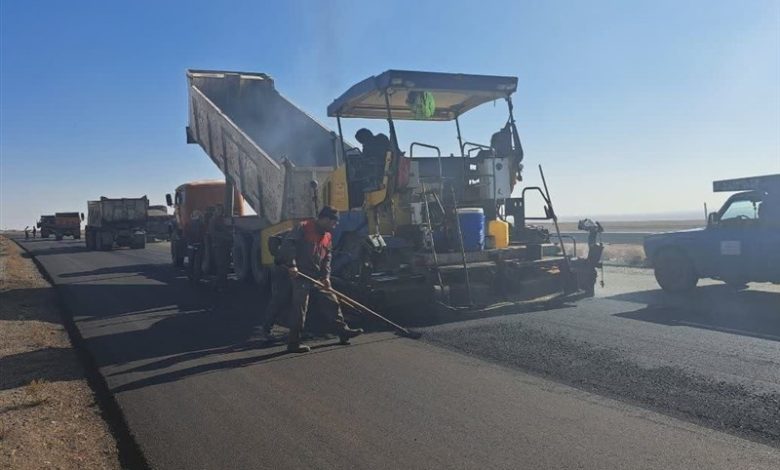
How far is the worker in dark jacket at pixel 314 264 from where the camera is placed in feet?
23.0

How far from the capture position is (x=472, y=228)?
8.80 meters

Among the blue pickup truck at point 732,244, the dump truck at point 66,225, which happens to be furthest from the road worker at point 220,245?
the dump truck at point 66,225

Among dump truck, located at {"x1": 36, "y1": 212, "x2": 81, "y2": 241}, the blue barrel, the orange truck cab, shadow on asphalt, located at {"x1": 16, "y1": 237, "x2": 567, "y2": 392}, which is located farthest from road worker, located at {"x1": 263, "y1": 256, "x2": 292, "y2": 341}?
dump truck, located at {"x1": 36, "y1": 212, "x2": 81, "y2": 241}

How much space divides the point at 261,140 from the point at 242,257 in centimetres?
271

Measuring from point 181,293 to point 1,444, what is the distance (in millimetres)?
8050

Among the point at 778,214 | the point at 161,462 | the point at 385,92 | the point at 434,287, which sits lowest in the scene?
the point at 161,462

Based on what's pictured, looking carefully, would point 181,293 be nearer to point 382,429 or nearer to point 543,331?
point 543,331

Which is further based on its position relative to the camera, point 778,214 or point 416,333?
point 778,214

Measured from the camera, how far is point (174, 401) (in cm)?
520

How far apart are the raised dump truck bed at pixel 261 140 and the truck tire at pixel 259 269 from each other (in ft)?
1.78

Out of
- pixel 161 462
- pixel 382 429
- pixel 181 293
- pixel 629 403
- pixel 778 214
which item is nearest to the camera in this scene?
pixel 161 462

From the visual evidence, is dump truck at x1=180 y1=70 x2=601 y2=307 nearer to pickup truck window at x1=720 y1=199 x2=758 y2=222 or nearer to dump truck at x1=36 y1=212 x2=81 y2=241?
pickup truck window at x1=720 y1=199 x2=758 y2=222

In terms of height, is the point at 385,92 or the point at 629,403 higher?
the point at 385,92

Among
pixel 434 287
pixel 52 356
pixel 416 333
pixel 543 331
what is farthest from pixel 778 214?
pixel 52 356
